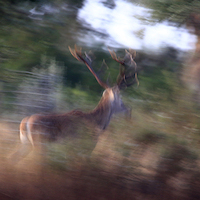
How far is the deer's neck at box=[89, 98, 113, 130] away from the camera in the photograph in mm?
3355

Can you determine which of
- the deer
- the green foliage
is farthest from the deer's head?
the green foliage

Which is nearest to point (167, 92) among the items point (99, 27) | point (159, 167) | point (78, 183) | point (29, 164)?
point (159, 167)

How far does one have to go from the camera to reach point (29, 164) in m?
3.11

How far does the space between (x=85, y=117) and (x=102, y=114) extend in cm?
28

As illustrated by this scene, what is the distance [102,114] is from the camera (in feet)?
11.1

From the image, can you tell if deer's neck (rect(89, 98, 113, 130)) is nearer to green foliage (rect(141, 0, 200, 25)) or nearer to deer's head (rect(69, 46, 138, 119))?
deer's head (rect(69, 46, 138, 119))

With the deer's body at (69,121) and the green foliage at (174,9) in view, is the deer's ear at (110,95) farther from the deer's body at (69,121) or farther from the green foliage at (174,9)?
the green foliage at (174,9)

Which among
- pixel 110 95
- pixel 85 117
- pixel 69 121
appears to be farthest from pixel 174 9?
pixel 69 121

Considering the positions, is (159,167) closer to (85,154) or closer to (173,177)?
(173,177)

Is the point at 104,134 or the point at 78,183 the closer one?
the point at 78,183

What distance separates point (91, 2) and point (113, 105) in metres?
2.18

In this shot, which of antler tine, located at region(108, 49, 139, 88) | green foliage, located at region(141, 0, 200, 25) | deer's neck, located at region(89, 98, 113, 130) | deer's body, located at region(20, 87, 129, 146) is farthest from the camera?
green foliage, located at region(141, 0, 200, 25)

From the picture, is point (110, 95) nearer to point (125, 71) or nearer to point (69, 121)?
point (125, 71)

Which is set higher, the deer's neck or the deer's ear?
the deer's ear
